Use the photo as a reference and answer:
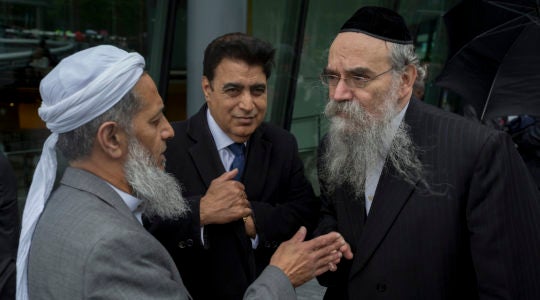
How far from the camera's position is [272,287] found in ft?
6.56

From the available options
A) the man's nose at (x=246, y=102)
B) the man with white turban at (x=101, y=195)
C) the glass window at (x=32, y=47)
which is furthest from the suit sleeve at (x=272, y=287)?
the glass window at (x=32, y=47)

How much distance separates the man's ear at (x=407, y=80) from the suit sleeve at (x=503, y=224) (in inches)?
15.5

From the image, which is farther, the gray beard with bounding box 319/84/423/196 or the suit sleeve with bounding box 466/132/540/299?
the gray beard with bounding box 319/84/423/196

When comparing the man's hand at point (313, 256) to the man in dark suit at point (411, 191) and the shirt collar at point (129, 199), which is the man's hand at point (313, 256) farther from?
the shirt collar at point (129, 199)

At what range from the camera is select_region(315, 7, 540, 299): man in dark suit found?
1976mm

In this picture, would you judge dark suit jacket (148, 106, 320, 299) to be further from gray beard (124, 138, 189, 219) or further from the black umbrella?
the black umbrella

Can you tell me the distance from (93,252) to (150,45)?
5.58 m

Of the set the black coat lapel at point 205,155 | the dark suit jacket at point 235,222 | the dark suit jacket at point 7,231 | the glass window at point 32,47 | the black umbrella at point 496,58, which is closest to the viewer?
the dark suit jacket at point 235,222

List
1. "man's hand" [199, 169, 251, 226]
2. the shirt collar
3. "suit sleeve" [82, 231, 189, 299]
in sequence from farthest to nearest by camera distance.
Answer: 1. "man's hand" [199, 169, 251, 226]
2. the shirt collar
3. "suit sleeve" [82, 231, 189, 299]

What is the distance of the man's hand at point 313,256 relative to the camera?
2.12 m

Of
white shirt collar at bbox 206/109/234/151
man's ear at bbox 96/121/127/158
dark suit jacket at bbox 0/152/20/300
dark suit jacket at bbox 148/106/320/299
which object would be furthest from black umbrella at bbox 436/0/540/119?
man's ear at bbox 96/121/127/158

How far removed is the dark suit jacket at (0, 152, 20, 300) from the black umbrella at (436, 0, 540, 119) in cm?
354

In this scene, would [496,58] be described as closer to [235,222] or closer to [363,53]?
[363,53]

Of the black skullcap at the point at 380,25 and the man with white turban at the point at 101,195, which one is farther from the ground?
the black skullcap at the point at 380,25
